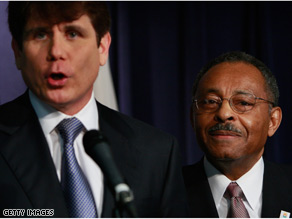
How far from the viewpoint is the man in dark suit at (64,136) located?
89 centimetres

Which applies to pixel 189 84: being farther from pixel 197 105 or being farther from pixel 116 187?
pixel 116 187

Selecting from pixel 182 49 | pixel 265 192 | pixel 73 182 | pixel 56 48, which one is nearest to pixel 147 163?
pixel 73 182

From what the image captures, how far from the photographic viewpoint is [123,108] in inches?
83.6

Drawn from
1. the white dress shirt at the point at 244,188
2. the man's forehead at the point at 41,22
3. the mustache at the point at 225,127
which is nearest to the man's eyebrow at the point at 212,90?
the mustache at the point at 225,127

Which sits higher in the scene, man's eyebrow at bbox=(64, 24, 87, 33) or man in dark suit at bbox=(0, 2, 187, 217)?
man's eyebrow at bbox=(64, 24, 87, 33)

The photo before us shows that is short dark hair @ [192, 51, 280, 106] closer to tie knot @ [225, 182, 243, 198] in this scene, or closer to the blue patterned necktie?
tie knot @ [225, 182, 243, 198]

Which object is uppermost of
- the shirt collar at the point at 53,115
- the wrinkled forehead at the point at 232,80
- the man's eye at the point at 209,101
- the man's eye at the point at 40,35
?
the man's eye at the point at 40,35

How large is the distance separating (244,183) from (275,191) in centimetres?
11

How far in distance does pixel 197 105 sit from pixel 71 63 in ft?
2.16

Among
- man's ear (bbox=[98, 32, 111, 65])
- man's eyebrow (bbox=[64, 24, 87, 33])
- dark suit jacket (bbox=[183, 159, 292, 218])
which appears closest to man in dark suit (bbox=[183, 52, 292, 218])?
dark suit jacket (bbox=[183, 159, 292, 218])

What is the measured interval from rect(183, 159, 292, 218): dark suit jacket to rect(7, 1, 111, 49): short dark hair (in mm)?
626

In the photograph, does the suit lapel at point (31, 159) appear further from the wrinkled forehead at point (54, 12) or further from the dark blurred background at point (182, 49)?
the dark blurred background at point (182, 49)

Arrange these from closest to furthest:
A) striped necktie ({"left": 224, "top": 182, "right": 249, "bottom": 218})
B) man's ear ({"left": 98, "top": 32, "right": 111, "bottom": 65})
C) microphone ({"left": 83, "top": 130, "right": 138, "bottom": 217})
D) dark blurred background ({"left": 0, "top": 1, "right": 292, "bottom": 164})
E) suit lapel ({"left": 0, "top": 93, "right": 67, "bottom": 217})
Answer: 1. microphone ({"left": 83, "top": 130, "right": 138, "bottom": 217})
2. suit lapel ({"left": 0, "top": 93, "right": 67, "bottom": 217})
3. man's ear ({"left": 98, "top": 32, "right": 111, "bottom": 65})
4. striped necktie ({"left": 224, "top": 182, "right": 249, "bottom": 218})
5. dark blurred background ({"left": 0, "top": 1, "right": 292, "bottom": 164})

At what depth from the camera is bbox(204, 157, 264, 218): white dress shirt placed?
1406 millimetres
